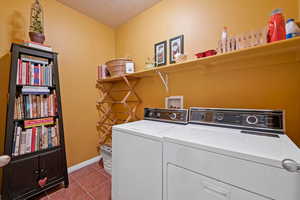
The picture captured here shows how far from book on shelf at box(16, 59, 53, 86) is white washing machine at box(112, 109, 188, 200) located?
1087 mm

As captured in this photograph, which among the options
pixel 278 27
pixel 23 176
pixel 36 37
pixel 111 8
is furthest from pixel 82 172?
pixel 278 27

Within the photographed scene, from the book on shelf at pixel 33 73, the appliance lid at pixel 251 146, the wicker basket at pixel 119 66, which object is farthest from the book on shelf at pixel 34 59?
the appliance lid at pixel 251 146

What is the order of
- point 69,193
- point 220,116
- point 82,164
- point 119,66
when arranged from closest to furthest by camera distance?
1. point 220,116
2. point 69,193
3. point 119,66
4. point 82,164

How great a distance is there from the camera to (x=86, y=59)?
2080 millimetres

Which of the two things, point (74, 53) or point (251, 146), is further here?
point (74, 53)

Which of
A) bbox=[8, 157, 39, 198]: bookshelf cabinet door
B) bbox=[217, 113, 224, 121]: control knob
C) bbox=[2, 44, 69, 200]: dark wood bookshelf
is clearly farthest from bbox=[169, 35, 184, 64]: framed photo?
bbox=[8, 157, 39, 198]: bookshelf cabinet door

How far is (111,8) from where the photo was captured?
1895 mm

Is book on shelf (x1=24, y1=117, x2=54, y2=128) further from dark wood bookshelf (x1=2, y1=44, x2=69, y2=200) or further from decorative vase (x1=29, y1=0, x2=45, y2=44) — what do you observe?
decorative vase (x1=29, y1=0, x2=45, y2=44)

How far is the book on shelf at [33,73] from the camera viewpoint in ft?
4.21

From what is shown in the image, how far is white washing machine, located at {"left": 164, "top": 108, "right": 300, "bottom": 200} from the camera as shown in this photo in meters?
0.52

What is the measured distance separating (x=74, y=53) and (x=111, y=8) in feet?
3.00

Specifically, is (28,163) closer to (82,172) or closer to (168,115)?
(82,172)

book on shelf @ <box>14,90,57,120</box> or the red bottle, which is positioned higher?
the red bottle

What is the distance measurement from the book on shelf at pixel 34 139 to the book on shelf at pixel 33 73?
1.56ft
